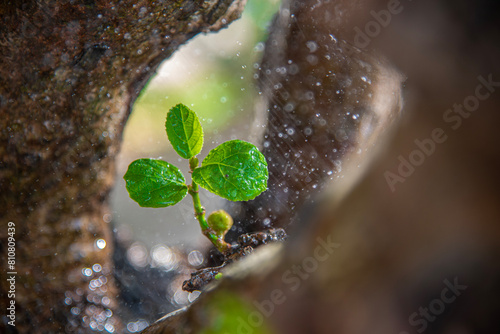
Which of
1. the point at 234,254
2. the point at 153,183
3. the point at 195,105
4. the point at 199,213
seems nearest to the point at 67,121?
the point at 153,183

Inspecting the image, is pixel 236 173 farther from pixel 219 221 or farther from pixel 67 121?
pixel 67 121

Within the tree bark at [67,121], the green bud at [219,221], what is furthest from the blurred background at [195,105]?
the green bud at [219,221]

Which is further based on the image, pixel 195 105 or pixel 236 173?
pixel 195 105

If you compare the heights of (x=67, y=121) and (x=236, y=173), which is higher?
(x=236, y=173)

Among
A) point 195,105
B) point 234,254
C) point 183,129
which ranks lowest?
point 195,105

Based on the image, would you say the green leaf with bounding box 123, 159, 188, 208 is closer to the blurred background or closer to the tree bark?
the tree bark

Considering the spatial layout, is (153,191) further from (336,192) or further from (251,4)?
(251,4)

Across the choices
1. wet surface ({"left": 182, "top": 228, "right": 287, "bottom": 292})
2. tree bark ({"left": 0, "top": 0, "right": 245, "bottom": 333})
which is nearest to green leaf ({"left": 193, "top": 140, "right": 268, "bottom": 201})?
wet surface ({"left": 182, "top": 228, "right": 287, "bottom": 292})
